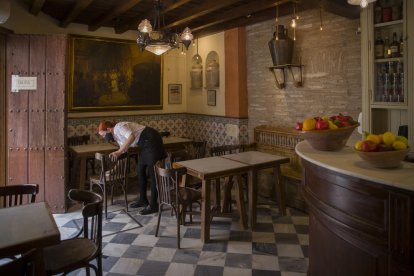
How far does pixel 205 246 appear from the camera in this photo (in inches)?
149

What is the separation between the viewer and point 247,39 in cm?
625

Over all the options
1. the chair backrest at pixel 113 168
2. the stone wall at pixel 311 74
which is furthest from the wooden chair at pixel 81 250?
the stone wall at pixel 311 74

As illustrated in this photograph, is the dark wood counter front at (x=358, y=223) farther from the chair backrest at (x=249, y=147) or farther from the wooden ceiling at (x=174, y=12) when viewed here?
the chair backrest at (x=249, y=147)

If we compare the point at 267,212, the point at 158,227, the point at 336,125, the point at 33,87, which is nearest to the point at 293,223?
the point at 267,212

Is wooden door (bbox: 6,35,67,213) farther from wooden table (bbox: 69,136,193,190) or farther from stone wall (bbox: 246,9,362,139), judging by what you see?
stone wall (bbox: 246,9,362,139)

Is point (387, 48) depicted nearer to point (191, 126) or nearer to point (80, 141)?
point (191, 126)

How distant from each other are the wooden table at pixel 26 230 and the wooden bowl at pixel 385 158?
1.86m

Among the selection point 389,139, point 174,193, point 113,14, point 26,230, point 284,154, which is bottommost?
point 174,193

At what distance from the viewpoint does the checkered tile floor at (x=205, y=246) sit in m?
3.27

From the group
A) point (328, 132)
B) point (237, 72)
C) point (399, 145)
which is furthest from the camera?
point (237, 72)

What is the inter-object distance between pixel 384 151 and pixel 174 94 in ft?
19.2

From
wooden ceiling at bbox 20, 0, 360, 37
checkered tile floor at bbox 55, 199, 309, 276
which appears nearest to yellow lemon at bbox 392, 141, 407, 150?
checkered tile floor at bbox 55, 199, 309, 276

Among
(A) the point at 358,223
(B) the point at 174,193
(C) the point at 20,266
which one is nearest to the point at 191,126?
(B) the point at 174,193

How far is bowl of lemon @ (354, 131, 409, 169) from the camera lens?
2104 millimetres
